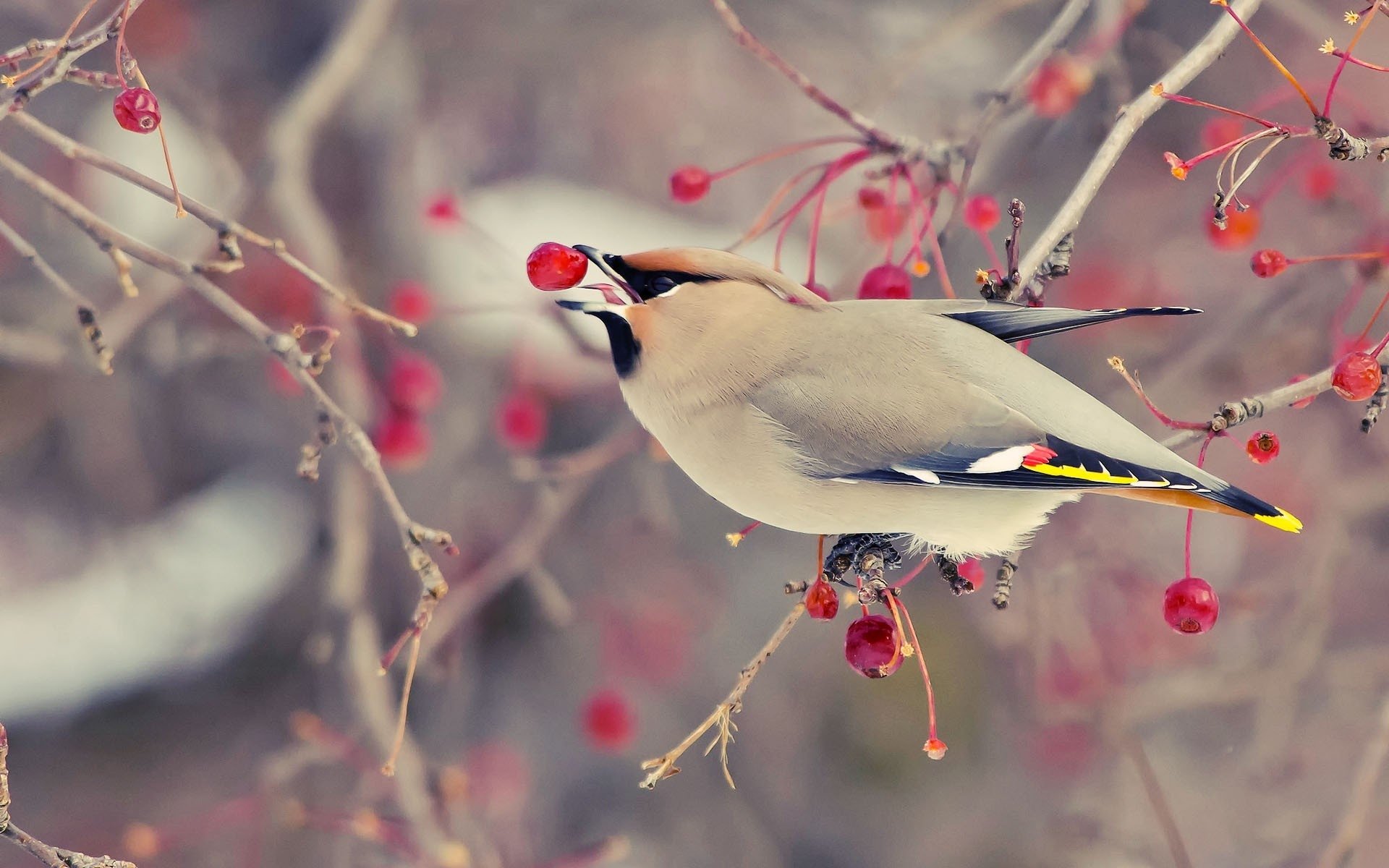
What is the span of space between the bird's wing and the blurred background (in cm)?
119

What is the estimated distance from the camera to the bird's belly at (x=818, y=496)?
1705 millimetres

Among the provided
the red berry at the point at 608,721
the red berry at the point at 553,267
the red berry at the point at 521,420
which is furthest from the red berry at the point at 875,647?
the red berry at the point at 608,721

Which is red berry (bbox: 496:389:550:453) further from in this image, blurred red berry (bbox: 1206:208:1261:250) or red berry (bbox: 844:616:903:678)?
blurred red berry (bbox: 1206:208:1261:250)

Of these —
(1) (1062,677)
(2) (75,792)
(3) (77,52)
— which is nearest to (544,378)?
(1) (1062,677)

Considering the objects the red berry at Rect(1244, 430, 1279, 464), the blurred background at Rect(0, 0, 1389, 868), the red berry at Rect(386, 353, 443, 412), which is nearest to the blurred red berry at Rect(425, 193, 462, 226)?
the blurred background at Rect(0, 0, 1389, 868)

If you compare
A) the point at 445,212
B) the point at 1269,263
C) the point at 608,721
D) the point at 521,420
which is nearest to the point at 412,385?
the point at 521,420

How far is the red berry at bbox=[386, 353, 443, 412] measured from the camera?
2.91 metres

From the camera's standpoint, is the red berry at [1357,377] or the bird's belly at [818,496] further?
the bird's belly at [818,496]

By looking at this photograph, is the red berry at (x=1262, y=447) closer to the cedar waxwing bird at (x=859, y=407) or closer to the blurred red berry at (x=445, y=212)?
the cedar waxwing bird at (x=859, y=407)

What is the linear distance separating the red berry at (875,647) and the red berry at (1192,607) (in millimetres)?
414

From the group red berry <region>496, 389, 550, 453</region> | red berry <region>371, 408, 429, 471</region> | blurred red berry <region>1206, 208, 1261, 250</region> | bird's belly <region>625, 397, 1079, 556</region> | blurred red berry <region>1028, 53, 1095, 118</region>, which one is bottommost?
red berry <region>371, 408, 429, 471</region>

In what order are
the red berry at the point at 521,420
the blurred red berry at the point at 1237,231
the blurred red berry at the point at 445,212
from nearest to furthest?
the blurred red berry at the point at 1237,231
the blurred red berry at the point at 445,212
the red berry at the point at 521,420

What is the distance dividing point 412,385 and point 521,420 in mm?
280

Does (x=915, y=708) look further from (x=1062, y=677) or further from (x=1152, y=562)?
(x=1152, y=562)
